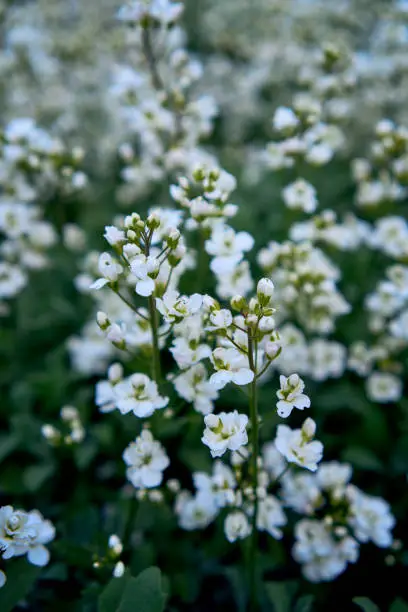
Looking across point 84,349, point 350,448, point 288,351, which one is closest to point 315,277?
point 288,351

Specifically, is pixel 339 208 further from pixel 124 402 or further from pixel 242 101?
pixel 124 402

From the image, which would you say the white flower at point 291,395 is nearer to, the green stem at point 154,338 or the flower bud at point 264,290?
the flower bud at point 264,290

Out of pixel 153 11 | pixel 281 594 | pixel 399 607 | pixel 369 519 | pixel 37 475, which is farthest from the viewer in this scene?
pixel 153 11

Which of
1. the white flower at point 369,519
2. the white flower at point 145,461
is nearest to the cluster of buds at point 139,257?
the white flower at point 145,461

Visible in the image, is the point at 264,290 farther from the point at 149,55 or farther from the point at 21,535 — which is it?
the point at 149,55

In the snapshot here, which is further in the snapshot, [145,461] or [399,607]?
[399,607]

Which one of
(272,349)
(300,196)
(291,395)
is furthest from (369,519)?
(300,196)

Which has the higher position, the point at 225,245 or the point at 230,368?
the point at 225,245
